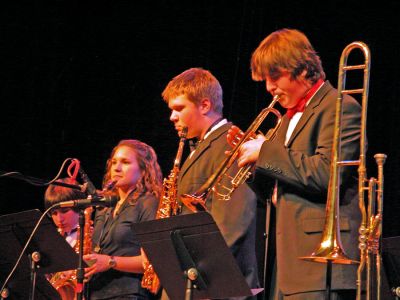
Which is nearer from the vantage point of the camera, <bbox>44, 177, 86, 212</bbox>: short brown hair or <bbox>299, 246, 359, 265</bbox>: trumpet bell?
<bbox>299, 246, 359, 265</bbox>: trumpet bell

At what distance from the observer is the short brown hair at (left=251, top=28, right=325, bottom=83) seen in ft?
12.7

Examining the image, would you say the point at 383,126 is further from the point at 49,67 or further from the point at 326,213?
the point at 49,67

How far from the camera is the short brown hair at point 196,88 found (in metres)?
4.76

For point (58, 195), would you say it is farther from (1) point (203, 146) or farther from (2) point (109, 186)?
(1) point (203, 146)

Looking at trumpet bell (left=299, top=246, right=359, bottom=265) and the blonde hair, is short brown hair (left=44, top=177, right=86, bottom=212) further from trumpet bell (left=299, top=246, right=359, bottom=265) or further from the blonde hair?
trumpet bell (left=299, top=246, right=359, bottom=265)

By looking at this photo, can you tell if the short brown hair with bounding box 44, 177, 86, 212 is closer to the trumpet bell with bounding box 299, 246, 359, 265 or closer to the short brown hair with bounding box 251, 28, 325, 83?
the short brown hair with bounding box 251, 28, 325, 83

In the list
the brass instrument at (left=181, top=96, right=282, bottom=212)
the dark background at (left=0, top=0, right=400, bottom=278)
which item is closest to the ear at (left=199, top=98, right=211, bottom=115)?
the brass instrument at (left=181, top=96, right=282, bottom=212)

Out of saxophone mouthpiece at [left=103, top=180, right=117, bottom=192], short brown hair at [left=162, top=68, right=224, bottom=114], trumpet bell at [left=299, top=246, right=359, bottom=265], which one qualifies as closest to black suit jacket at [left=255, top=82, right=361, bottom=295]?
trumpet bell at [left=299, top=246, right=359, bottom=265]

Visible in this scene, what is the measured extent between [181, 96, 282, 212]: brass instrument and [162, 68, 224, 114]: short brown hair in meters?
0.69

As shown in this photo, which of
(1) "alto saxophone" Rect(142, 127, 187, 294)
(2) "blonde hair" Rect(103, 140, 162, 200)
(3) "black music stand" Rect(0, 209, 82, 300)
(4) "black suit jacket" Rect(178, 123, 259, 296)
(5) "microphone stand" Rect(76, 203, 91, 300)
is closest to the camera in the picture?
(5) "microphone stand" Rect(76, 203, 91, 300)

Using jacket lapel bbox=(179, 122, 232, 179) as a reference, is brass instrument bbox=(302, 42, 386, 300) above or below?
below

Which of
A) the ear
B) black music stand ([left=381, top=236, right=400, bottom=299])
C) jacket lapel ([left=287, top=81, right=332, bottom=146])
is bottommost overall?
black music stand ([left=381, top=236, right=400, bottom=299])

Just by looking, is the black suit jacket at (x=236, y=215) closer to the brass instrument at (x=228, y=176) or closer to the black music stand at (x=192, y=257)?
the brass instrument at (x=228, y=176)

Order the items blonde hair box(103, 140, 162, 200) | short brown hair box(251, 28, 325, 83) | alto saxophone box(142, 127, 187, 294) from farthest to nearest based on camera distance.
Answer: blonde hair box(103, 140, 162, 200), alto saxophone box(142, 127, 187, 294), short brown hair box(251, 28, 325, 83)
